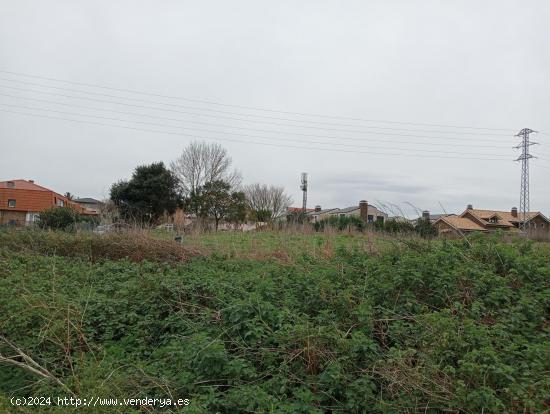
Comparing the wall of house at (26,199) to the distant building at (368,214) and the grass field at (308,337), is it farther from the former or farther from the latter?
the grass field at (308,337)

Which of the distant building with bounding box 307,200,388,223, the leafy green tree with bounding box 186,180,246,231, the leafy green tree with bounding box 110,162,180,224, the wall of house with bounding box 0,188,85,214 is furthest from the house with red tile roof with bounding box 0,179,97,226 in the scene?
the distant building with bounding box 307,200,388,223

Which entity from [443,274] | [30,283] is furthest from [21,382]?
[443,274]

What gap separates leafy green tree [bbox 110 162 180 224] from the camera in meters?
35.4

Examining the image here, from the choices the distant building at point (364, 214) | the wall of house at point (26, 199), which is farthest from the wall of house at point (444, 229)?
the wall of house at point (26, 199)

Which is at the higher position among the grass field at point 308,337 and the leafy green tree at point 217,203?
the leafy green tree at point 217,203

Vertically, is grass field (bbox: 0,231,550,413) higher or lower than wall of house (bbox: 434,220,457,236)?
lower

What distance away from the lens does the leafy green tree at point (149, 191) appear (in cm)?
3544

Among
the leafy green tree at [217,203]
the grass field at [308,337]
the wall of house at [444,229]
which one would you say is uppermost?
the leafy green tree at [217,203]

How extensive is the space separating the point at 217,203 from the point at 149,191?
20.3ft

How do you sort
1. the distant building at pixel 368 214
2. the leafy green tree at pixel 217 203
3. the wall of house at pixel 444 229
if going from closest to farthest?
the wall of house at pixel 444 229 → the distant building at pixel 368 214 → the leafy green tree at pixel 217 203

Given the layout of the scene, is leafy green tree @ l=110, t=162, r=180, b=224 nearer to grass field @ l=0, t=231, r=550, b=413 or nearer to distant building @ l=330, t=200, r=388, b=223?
distant building @ l=330, t=200, r=388, b=223

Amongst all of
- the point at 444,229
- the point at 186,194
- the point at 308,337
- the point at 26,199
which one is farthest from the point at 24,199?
the point at 308,337

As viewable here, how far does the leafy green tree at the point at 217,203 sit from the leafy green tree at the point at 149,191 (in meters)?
2.33

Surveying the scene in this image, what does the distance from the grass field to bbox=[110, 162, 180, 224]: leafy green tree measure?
28911 mm
